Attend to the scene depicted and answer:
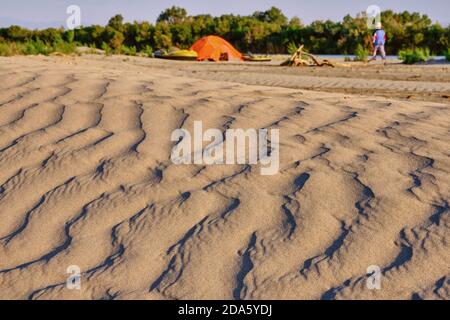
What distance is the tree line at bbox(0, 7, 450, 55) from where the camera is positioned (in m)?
21.1

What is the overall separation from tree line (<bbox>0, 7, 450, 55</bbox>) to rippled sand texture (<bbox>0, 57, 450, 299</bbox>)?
1602 cm

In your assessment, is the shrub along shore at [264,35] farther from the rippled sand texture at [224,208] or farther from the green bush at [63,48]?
the rippled sand texture at [224,208]

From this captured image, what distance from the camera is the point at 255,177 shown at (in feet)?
7.82

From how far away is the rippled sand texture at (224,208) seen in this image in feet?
5.65

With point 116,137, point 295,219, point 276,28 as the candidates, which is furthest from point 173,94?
point 276,28

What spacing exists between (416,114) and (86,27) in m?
28.6

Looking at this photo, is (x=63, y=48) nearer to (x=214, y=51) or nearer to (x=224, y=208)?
(x=214, y=51)

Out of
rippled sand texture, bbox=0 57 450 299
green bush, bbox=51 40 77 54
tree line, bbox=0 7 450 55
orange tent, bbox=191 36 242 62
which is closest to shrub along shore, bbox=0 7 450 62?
tree line, bbox=0 7 450 55

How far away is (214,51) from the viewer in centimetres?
1634

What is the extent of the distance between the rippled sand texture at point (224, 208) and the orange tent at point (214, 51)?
12.9m

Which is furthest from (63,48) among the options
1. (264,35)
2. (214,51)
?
(264,35)

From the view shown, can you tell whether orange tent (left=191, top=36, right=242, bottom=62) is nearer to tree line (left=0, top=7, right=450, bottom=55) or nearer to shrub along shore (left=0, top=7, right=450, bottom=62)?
shrub along shore (left=0, top=7, right=450, bottom=62)

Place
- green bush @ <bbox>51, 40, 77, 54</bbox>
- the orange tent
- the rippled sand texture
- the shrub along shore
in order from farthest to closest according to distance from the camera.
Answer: the shrub along shore, the orange tent, green bush @ <bbox>51, 40, 77, 54</bbox>, the rippled sand texture
